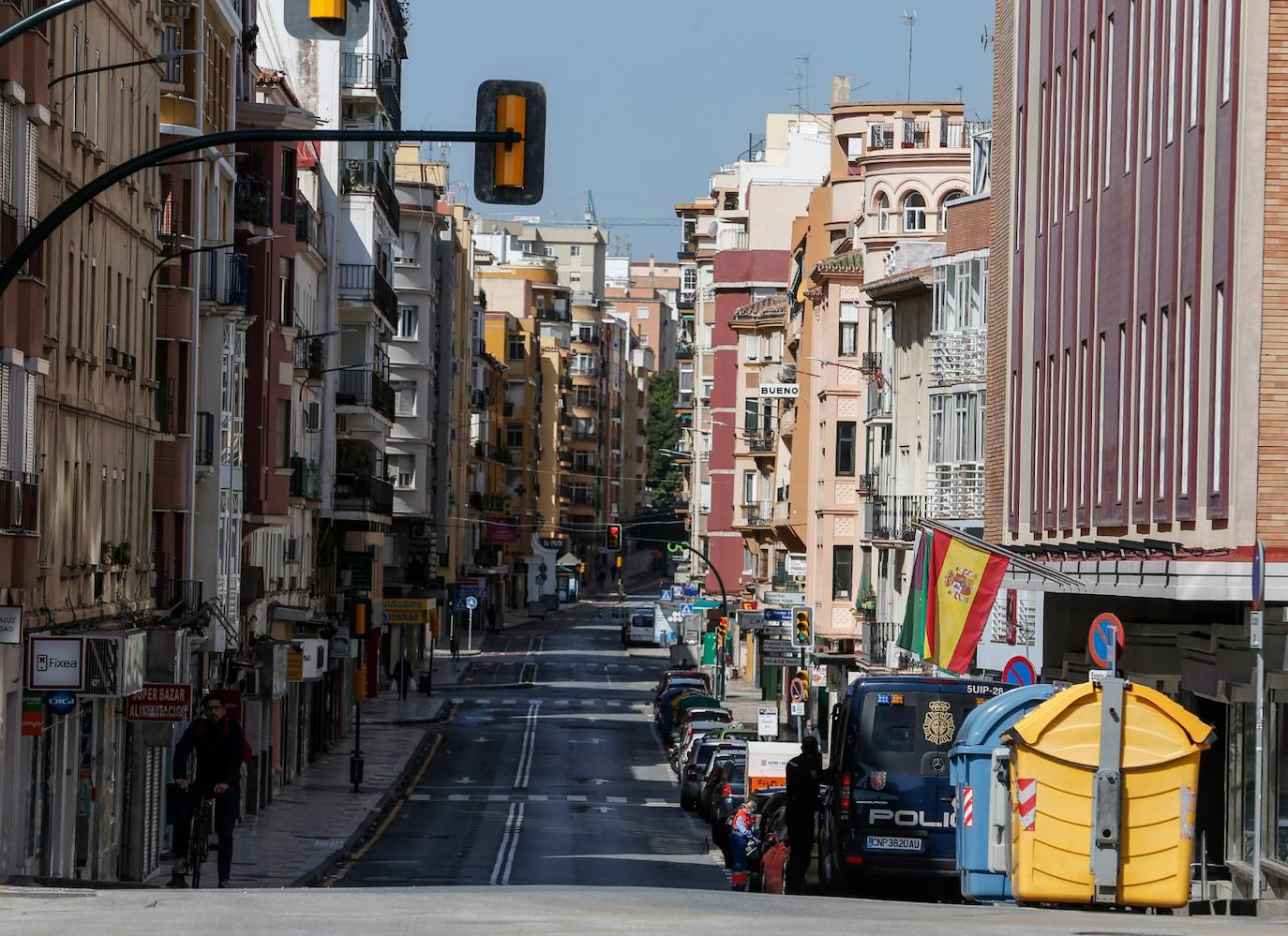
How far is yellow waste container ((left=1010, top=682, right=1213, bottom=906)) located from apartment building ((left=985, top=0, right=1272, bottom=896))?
3.72 metres

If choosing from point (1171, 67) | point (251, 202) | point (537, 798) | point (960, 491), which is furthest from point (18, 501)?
point (537, 798)

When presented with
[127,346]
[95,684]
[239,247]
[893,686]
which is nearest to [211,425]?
[239,247]

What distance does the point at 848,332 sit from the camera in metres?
73.6

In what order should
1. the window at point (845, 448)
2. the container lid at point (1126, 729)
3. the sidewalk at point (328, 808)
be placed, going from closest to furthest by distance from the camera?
1. the container lid at point (1126, 729)
2. the sidewalk at point (328, 808)
3. the window at point (845, 448)

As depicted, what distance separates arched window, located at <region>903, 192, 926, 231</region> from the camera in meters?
68.1

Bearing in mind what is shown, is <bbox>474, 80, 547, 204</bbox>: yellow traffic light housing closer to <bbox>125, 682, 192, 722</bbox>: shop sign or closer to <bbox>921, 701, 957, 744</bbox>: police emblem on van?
<bbox>921, 701, 957, 744</bbox>: police emblem on van

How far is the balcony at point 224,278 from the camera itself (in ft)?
136

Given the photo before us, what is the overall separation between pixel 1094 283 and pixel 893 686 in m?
11.1

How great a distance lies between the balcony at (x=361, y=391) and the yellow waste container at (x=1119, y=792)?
50.1m

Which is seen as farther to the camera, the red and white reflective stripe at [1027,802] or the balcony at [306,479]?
the balcony at [306,479]

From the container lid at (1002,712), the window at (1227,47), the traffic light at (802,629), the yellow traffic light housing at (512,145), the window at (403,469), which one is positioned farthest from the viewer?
the window at (403,469)

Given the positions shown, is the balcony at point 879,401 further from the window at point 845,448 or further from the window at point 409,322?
the window at point 409,322

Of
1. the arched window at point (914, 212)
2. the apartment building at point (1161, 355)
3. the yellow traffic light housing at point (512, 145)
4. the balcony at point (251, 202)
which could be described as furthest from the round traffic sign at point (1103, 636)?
the arched window at point (914, 212)

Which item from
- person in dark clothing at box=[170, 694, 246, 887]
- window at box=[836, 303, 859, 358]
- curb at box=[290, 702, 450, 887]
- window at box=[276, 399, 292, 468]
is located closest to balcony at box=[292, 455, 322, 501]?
window at box=[276, 399, 292, 468]
